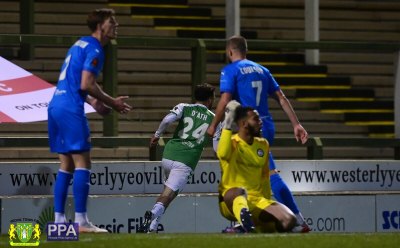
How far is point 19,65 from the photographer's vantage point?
1822 centimetres

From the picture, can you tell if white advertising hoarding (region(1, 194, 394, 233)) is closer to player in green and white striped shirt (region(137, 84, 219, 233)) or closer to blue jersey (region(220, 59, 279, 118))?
player in green and white striped shirt (region(137, 84, 219, 233))

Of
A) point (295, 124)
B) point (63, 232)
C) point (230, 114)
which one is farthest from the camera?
point (295, 124)

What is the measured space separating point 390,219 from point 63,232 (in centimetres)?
656

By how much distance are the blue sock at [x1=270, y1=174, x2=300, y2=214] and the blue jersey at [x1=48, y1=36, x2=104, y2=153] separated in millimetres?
2103

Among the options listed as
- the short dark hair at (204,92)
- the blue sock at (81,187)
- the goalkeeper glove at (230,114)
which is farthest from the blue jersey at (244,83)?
the blue sock at (81,187)

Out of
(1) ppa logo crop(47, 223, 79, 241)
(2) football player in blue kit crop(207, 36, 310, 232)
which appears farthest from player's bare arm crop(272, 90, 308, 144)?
(1) ppa logo crop(47, 223, 79, 241)

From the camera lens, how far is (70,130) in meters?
12.8

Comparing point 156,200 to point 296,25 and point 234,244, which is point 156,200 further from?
point 296,25

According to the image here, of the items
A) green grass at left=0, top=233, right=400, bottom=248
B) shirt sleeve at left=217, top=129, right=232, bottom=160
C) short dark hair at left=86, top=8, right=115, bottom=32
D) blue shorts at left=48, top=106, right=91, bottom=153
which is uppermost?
short dark hair at left=86, top=8, right=115, bottom=32

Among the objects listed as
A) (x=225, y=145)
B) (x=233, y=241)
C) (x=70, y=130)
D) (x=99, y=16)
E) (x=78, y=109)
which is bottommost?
(x=233, y=241)

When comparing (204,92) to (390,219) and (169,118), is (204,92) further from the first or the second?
(390,219)

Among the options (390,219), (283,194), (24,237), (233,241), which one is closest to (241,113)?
(283,194)

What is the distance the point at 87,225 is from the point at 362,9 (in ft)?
37.9

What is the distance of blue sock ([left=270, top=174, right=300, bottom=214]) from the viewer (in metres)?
14.1
